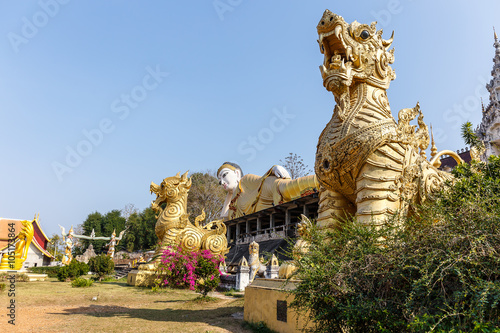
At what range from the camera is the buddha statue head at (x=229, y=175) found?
27.7 m

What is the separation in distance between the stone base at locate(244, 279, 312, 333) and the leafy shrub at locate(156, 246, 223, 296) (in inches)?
185

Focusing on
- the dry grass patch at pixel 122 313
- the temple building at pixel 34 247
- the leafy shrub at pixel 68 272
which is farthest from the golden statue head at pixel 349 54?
the temple building at pixel 34 247

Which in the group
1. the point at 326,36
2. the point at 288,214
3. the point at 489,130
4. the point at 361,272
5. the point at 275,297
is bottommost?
the point at 275,297

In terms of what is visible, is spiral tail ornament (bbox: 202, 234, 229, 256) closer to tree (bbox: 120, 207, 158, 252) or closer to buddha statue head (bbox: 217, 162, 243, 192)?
buddha statue head (bbox: 217, 162, 243, 192)

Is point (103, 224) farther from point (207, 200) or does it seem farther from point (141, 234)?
point (207, 200)

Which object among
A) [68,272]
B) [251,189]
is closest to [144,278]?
[68,272]

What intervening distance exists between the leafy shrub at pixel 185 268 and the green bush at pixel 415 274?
701 centimetres

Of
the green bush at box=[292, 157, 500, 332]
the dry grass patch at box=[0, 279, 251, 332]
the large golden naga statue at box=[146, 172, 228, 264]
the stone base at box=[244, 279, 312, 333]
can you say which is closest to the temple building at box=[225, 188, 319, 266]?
the large golden naga statue at box=[146, 172, 228, 264]

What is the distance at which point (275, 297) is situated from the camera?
463cm

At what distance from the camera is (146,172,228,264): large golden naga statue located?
487 inches

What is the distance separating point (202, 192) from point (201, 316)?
28012 millimetres

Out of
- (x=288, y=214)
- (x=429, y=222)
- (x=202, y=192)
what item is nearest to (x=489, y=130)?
(x=288, y=214)

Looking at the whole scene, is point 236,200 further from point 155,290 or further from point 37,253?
point 155,290

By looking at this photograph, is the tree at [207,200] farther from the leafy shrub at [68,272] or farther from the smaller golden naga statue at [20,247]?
the leafy shrub at [68,272]
